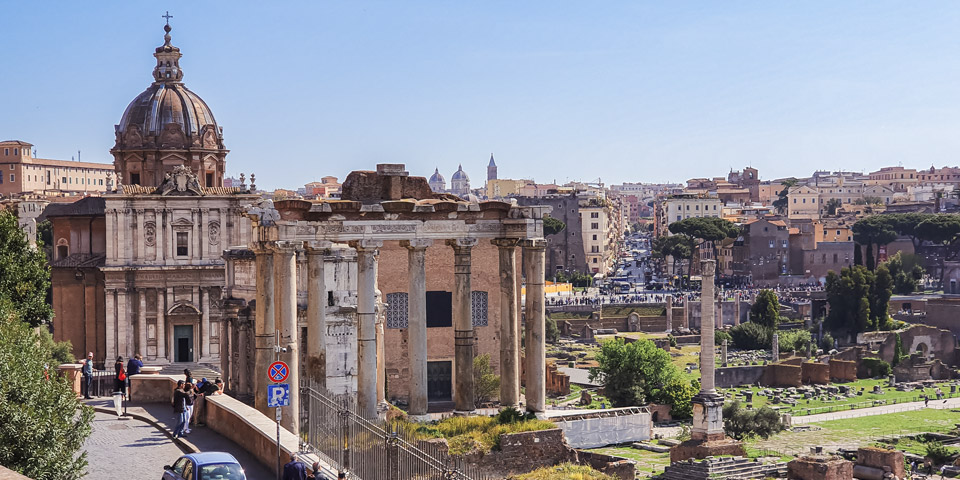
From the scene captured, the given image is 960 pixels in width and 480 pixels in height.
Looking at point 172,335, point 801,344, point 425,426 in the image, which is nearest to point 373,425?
point 425,426

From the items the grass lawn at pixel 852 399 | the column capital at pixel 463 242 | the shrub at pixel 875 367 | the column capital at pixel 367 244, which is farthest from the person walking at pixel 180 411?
the shrub at pixel 875 367

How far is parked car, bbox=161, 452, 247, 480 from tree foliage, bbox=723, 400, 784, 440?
31837 millimetres

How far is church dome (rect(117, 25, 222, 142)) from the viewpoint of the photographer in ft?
135

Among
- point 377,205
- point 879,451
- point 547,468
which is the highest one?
point 377,205

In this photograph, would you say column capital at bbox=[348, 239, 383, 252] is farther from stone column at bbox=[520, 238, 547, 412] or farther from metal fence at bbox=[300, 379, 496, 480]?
metal fence at bbox=[300, 379, 496, 480]

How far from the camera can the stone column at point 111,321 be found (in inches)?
1471

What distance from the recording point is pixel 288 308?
17422 mm

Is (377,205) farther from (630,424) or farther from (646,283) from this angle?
(646,283)

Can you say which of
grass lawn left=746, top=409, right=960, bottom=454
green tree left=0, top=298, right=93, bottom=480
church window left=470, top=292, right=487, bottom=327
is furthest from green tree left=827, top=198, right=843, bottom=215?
green tree left=0, top=298, right=93, bottom=480

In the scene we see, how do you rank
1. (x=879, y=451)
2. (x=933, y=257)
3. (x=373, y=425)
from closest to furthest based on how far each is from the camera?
(x=373, y=425) → (x=879, y=451) → (x=933, y=257)

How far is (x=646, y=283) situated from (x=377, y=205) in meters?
85.0

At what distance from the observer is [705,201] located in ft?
398

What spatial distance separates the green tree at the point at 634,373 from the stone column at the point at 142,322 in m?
16.8

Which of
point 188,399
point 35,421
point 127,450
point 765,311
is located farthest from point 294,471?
point 765,311
